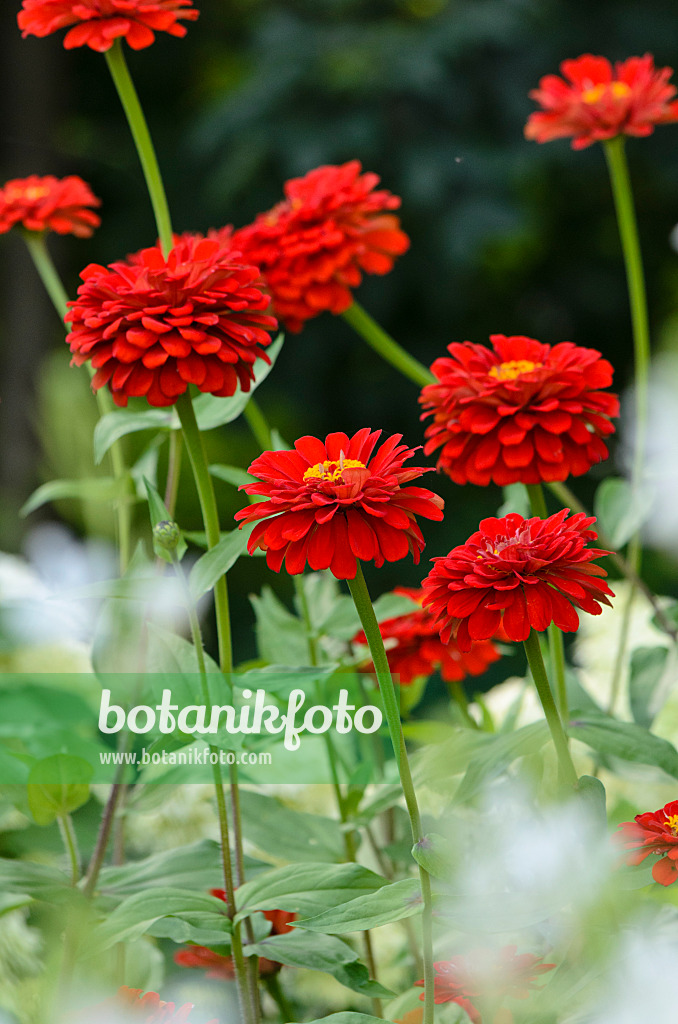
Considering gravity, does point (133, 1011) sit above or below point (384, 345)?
below

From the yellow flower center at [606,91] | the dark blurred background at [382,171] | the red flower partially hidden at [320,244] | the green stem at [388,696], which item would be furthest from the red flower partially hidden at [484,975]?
the dark blurred background at [382,171]

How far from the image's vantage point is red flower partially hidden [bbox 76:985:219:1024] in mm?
239

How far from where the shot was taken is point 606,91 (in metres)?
0.42

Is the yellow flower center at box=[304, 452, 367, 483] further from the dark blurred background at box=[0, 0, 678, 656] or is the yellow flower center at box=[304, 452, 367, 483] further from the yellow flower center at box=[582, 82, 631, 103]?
the dark blurred background at box=[0, 0, 678, 656]

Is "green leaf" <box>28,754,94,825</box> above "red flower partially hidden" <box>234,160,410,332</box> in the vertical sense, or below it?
below

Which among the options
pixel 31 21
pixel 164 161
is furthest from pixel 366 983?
pixel 164 161

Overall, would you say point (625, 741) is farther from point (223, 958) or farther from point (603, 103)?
point (603, 103)

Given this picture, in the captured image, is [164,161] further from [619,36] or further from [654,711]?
[654,711]

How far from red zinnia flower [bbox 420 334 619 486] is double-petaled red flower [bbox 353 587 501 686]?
0.21 ft

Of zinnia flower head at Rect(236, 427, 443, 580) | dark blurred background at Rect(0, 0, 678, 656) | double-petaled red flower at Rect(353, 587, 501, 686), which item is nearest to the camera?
zinnia flower head at Rect(236, 427, 443, 580)

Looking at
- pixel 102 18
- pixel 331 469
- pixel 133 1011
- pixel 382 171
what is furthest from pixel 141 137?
pixel 382 171

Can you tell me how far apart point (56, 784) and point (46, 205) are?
0.22m

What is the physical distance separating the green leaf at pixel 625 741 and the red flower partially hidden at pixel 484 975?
0.06m

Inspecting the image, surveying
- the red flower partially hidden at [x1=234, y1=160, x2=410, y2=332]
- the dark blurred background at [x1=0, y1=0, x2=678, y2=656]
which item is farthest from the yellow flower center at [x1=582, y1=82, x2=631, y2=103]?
the dark blurred background at [x1=0, y1=0, x2=678, y2=656]
